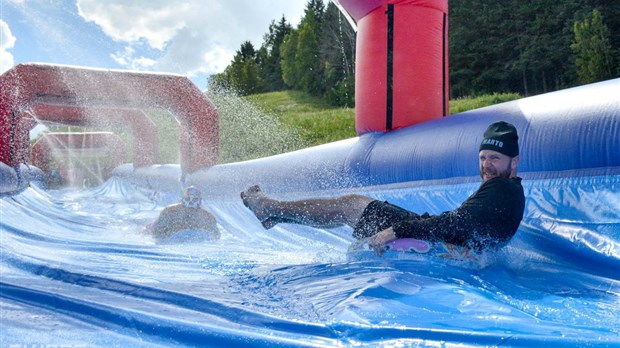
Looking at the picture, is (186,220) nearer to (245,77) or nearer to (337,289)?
(337,289)

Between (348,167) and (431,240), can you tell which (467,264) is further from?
(348,167)

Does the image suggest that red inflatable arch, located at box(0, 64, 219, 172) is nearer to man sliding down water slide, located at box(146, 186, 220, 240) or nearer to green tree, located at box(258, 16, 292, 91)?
man sliding down water slide, located at box(146, 186, 220, 240)

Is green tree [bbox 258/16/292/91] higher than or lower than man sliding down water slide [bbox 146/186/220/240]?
higher

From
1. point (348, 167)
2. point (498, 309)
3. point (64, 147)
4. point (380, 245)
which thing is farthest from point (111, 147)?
point (498, 309)

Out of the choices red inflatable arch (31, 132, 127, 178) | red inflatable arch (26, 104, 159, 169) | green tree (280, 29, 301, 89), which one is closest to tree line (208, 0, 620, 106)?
green tree (280, 29, 301, 89)

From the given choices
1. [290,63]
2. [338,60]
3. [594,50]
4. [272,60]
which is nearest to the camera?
[594,50]

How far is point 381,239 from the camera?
6.61 ft

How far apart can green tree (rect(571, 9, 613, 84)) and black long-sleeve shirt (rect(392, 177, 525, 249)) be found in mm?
12766

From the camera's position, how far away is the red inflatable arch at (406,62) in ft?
10.6

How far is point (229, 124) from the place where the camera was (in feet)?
32.1

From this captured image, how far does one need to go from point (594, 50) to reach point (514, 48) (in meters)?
4.13

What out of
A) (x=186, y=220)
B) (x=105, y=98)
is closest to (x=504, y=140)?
(x=186, y=220)

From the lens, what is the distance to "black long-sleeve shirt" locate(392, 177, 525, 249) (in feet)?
6.13

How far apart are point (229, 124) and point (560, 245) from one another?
8.17 meters
